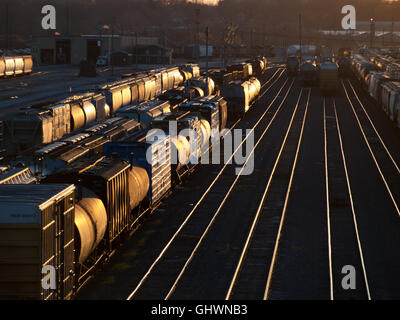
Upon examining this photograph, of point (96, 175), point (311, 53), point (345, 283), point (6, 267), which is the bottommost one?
point (345, 283)

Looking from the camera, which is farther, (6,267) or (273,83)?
(273,83)

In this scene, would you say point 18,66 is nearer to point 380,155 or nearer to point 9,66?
point 9,66

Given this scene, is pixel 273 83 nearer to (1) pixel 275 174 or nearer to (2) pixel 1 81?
(2) pixel 1 81

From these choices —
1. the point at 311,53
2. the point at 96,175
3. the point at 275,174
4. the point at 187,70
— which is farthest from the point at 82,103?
the point at 311,53

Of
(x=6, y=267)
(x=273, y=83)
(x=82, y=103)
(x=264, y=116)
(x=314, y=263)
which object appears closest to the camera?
(x=6, y=267)

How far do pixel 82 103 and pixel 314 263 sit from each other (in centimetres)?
2471

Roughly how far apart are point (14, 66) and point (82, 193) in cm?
7503

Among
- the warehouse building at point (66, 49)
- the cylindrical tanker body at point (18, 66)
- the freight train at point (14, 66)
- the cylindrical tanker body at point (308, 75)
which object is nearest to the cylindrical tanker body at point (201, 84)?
the freight train at point (14, 66)

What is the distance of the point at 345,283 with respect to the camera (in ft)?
70.5

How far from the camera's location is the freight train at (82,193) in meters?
15.4

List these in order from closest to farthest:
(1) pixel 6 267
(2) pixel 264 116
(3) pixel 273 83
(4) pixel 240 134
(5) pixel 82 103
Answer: (1) pixel 6 267 < (5) pixel 82 103 < (4) pixel 240 134 < (2) pixel 264 116 < (3) pixel 273 83

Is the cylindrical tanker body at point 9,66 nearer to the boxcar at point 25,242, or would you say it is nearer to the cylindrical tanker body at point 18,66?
the cylindrical tanker body at point 18,66

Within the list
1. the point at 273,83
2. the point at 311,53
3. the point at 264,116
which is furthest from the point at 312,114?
the point at 311,53

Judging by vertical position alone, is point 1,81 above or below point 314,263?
above
